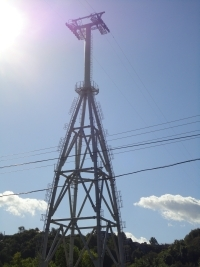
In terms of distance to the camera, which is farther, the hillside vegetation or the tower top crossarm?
the hillside vegetation

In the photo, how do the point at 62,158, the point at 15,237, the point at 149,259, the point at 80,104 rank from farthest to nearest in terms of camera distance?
the point at 15,237 → the point at 149,259 → the point at 80,104 → the point at 62,158

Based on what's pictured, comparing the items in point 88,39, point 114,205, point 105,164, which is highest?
point 88,39

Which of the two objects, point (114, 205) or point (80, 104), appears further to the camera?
point (80, 104)

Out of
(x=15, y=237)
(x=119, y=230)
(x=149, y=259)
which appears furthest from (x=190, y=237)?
(x=119, y=230)

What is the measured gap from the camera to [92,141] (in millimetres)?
25688

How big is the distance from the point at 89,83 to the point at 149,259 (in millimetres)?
50013

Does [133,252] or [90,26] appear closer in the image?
[90,26]

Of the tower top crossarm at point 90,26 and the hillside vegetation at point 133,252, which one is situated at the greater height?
the tower top crossarm at point 90,26

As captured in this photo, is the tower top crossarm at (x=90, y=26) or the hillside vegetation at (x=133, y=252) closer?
the tower top crossarm at (x=90, y=26)

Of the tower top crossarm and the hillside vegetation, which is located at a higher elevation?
the tower top crossarm

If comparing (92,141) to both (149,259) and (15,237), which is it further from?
(15,237)

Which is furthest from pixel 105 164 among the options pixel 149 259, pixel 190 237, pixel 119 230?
pixel 190 237

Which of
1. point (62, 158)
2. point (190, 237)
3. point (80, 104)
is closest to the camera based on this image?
point (62, 158)

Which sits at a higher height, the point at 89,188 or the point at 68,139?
the point at 68,139
